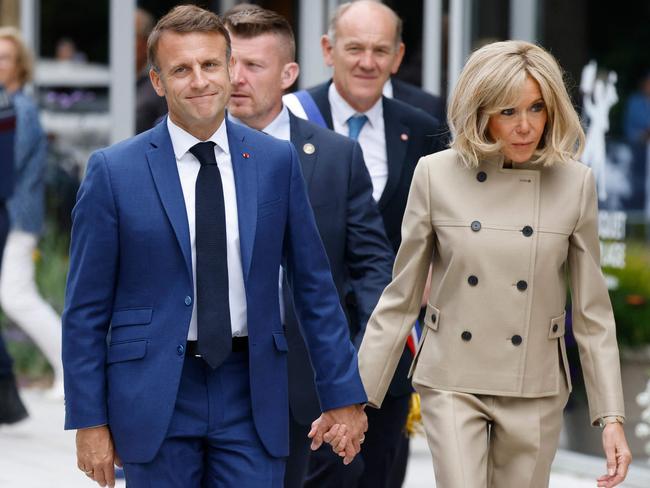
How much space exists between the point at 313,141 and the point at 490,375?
3.73ft

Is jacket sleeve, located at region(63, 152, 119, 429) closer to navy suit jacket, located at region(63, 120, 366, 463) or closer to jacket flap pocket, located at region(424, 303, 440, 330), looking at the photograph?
navy suit jacket, located at region(63, 120, 366, 463)

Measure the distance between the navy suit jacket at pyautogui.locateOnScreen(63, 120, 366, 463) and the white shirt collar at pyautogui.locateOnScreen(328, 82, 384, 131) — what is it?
1802 mm

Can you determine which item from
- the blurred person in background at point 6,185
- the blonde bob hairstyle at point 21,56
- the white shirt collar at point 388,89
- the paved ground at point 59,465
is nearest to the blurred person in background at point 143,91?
the blonde bob hairstyle at point 21,56

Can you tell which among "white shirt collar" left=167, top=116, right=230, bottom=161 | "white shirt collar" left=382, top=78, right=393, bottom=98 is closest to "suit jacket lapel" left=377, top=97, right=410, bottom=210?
"white shirt collar" left=382, top=78, right=393, bottom=98

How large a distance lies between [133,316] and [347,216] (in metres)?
1.27

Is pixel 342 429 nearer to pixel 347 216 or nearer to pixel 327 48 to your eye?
pixel 347 216

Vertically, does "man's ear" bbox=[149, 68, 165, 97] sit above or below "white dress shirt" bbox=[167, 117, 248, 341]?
above

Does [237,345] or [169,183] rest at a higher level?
[169,183]

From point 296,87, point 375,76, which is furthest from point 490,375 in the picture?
point 296,87

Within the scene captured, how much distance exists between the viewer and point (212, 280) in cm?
389

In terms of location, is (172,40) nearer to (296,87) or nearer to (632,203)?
(632,203)

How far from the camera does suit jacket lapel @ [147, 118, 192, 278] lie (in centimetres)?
386

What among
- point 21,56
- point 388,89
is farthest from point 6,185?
point 388,89

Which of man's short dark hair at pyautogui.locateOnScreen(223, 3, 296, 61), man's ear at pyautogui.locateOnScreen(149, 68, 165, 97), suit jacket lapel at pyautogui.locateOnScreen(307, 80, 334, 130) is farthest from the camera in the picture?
suit jacket lapel at pyautogui.locateOnScreen(307, 80, 334, 130)
